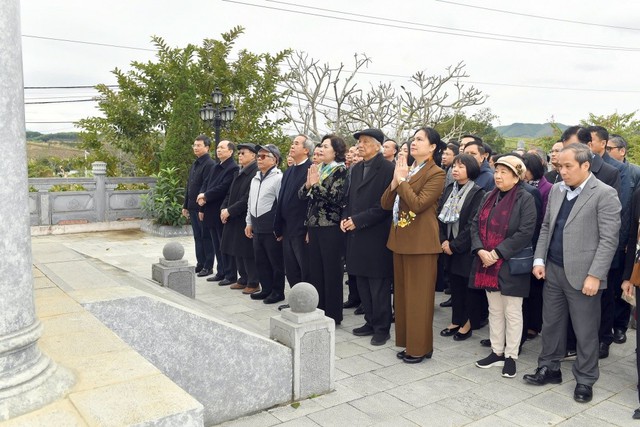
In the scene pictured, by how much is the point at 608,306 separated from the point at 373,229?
2178 millimetres

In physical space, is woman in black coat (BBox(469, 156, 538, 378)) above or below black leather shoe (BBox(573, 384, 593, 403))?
above

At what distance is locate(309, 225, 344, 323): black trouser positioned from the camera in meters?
5.18

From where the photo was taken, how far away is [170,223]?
12391 mm

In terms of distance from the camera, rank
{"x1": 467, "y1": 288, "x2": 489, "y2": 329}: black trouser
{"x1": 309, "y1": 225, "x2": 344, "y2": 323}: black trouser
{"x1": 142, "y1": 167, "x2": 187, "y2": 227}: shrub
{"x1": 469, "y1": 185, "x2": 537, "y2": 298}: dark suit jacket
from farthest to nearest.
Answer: {"x1": 142, "y1": 167, "x2": 187, "y2": 227}: shrub, {"x1": 309, "y1": 225, "x2": 344, "y2": 323}: black trouser, {"x1": 467, "y1": 288, "x2": 489, "y2": 329}: black trouser, {"x1": 469, "y1": 185, "x2": 537, "y2": 298}: dark suit jacket

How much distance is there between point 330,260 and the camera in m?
5.19

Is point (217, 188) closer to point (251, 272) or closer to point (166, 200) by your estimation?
point (251, 272)

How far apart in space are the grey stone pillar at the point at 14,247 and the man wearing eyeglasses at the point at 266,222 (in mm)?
4199

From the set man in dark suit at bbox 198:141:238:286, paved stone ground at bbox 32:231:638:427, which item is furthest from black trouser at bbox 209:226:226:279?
paved stone ground at bbox 32:231:638:427

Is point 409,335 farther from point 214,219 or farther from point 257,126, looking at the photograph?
point 257,126

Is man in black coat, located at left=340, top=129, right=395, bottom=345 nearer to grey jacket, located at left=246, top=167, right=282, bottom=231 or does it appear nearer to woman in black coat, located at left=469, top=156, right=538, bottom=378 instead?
woman in black coat, located at left=469, top=156, right=538, bottom=378

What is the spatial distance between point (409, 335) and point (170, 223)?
9.07 meters

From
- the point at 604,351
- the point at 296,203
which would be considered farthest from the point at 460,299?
the point at 296,203

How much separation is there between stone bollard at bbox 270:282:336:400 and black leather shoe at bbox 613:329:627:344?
3.01 metres

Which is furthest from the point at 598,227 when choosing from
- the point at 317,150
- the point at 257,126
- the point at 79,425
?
the point at 257,126
